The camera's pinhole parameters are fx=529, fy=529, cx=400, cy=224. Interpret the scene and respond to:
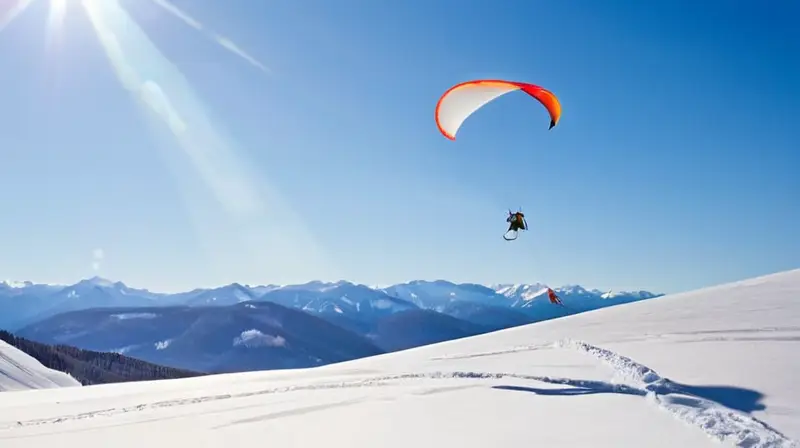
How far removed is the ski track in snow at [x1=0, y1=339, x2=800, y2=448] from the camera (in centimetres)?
754

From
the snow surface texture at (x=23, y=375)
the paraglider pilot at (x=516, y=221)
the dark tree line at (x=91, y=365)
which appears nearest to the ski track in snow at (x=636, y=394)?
the paraglider pilot at (x=516, y=221)

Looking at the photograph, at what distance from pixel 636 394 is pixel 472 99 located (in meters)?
14.8

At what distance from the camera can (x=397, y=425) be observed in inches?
362

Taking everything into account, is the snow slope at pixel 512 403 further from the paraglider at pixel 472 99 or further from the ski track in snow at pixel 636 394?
the paraglider at pixel 472 99

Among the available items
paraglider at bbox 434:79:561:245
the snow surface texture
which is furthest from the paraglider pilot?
the snow surface texture

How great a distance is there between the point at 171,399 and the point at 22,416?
12.2 feet

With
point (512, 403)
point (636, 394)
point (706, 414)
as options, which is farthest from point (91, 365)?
point (706, 414)

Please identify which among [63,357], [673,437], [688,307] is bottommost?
[673,437]

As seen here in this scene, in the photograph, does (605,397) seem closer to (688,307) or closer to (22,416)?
(22,416)

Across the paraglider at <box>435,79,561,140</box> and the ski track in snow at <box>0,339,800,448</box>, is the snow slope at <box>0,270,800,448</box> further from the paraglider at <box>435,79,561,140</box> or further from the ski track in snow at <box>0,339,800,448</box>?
the paraglider at <box>435,79,561,140</box>

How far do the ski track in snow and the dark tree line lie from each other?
151341 mm

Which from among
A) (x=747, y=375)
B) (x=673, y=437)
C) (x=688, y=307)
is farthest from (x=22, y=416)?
(x=688, y=307)

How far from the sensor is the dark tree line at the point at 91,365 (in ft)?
488

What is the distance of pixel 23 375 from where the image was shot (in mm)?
90438
